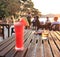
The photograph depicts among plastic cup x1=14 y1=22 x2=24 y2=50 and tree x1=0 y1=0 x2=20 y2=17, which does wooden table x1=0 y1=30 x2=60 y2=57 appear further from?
tree x1=0 y1=0 x2=20 y2=17

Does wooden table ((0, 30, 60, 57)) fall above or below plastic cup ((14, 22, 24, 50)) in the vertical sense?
below

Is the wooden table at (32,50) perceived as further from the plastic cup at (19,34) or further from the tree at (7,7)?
the tree at (7,7)

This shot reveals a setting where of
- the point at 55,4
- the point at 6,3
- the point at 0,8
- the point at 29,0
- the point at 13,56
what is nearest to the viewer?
the point at 13,56

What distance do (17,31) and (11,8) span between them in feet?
37.2

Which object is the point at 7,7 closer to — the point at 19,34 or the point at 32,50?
the point at 32,50

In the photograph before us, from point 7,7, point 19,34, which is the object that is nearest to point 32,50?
point 19,34


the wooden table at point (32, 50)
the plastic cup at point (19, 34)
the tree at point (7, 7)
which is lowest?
the wooden table at point (32, 50)

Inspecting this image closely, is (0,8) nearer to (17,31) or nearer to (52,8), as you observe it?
(52,8)

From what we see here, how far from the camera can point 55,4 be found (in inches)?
578

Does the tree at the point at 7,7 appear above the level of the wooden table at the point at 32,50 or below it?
above

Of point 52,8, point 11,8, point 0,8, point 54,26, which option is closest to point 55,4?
point 52,8

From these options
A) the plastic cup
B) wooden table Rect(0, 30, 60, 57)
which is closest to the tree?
wooden table Rect(0, 30, 60, 57)

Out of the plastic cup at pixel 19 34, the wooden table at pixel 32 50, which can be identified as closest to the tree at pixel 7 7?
the wooden table at pixel 32 50

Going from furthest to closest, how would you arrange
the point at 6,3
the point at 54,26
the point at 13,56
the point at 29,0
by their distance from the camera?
1. the point at 29,0
2. the point at 6,3
3. the point at 54,26
4. the point at 13,56
